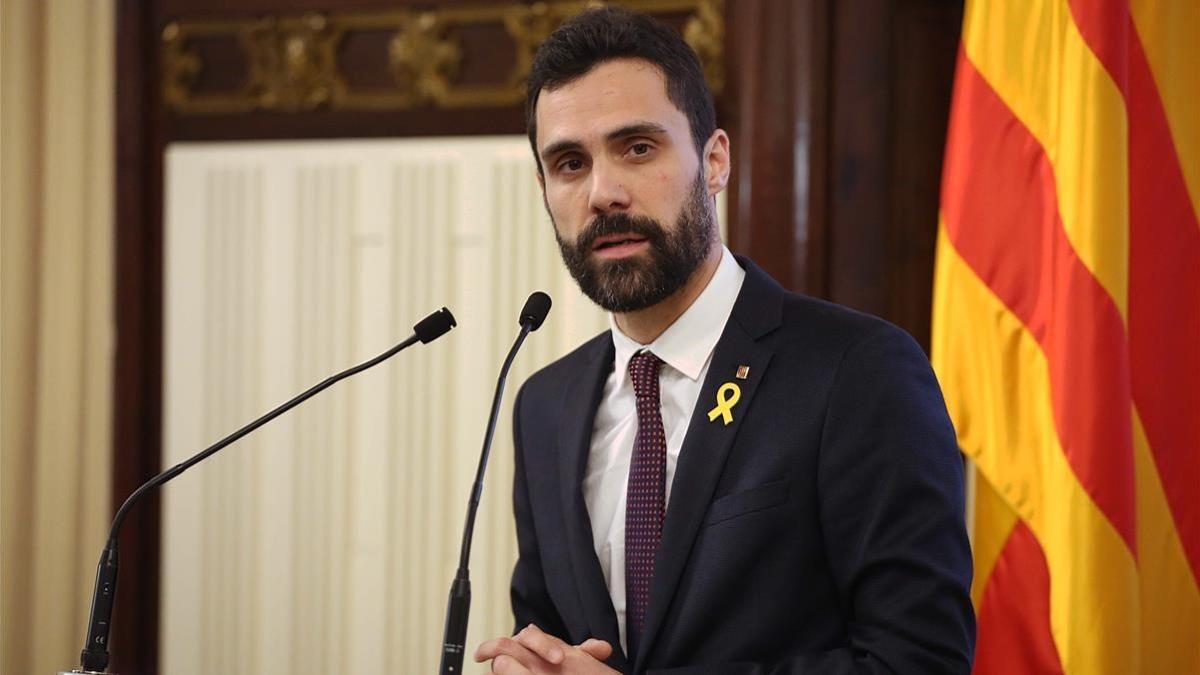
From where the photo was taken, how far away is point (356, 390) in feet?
10.2

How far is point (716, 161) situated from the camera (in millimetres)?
1829

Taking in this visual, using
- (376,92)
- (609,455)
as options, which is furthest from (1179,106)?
(376,92)

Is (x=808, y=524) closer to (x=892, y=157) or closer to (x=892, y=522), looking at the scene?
(x=892, y=522)

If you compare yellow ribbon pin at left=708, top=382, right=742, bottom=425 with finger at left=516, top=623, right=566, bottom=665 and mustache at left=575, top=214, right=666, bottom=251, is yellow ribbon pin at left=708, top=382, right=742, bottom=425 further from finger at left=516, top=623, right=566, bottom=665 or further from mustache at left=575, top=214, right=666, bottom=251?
finger at left=516, top=623, right=566, bottom=665

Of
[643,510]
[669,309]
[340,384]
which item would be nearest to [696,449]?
[643,510]

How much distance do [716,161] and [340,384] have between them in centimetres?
159

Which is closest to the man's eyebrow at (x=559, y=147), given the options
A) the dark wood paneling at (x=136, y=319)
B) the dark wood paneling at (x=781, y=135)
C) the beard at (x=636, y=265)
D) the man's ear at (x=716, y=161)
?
the beard at (x=636, y=265)

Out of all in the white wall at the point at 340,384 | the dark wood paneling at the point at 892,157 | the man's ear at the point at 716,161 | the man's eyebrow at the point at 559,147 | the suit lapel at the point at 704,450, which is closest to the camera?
the suit lapel at the point at 704,450

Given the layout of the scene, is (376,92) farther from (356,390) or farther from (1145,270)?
(1145,270)

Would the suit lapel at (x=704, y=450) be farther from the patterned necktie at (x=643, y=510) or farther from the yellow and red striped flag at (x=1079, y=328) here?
the yellow and red striped flag at (x=1079, y=328)

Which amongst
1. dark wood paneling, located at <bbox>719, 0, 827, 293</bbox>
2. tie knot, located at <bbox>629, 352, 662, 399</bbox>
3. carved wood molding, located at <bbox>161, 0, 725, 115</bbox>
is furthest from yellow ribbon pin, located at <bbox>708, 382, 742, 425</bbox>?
carved wood molding, located at <bbox>161, 0, 725, 115</bbox>

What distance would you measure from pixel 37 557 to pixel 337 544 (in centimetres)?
80

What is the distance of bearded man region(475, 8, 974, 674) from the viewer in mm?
1477

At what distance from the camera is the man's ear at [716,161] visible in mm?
1800
